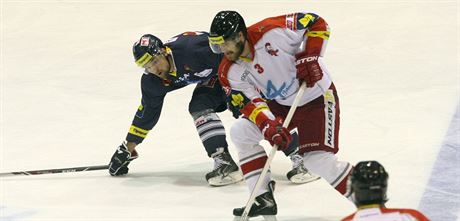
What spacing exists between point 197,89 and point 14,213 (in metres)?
1.12

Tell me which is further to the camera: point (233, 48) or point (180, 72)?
point (180, 72)

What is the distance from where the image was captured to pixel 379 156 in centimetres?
506

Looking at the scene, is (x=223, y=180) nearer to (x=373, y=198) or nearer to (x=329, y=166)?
(x=329, y=166)

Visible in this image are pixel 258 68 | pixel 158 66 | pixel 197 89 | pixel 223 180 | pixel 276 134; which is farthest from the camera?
pixel 197 89

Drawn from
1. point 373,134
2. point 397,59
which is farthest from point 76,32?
point 373,134

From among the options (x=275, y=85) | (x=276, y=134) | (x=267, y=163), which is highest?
(x=275, y=85)

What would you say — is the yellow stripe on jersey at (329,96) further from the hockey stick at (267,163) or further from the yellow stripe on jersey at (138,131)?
the yellow stripe on jersey at (138,131)

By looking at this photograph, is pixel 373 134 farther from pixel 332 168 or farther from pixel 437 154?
pixel 332 168

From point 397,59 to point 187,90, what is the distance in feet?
4.64

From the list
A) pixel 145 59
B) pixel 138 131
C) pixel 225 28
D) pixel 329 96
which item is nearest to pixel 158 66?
pixel 145 59

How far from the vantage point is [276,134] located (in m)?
3.94

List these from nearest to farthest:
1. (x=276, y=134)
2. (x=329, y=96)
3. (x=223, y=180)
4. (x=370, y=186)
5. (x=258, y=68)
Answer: (x=370, y=186) → (x=276, y=134) → (x=258, y=68) → (x=329, y=96) → (x=223, y=180)

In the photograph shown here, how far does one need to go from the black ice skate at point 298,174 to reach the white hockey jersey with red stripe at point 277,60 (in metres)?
0.64

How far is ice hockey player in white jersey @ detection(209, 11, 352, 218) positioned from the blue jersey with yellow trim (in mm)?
656
